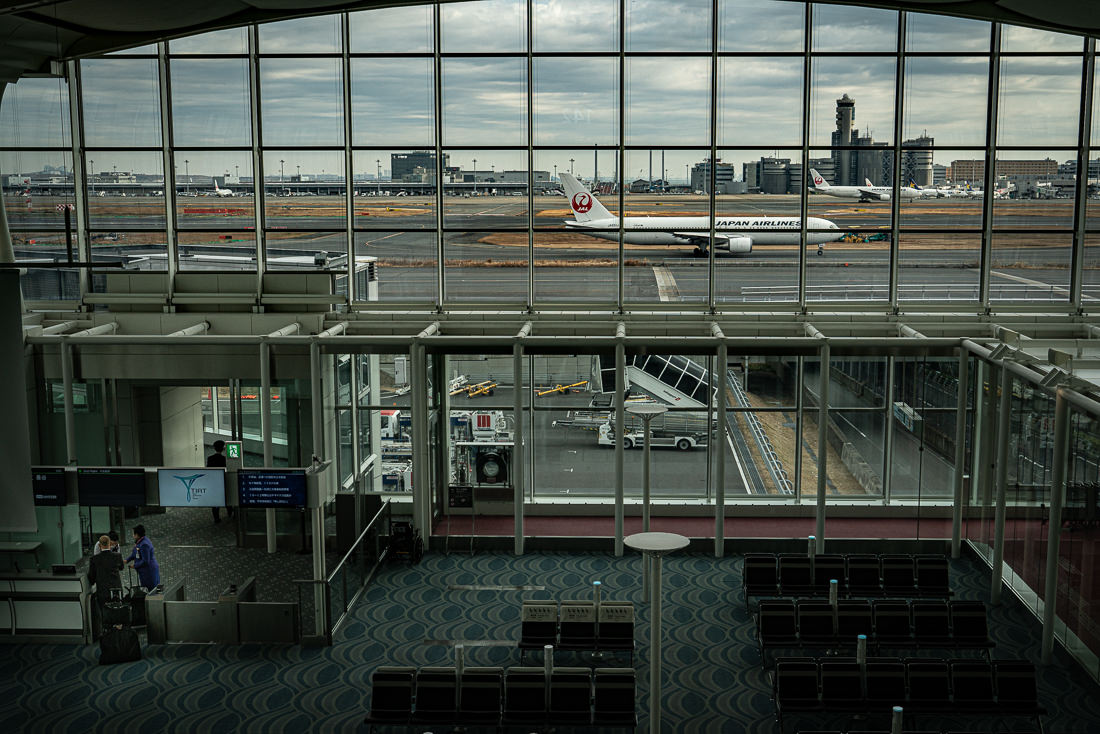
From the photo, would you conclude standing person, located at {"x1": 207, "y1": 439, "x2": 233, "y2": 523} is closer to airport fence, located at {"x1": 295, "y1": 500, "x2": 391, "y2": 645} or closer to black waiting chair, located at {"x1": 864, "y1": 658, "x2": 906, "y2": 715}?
airport fence, located at {"x1": 295, "y1": 500, "x2": 391, "y2": 645}

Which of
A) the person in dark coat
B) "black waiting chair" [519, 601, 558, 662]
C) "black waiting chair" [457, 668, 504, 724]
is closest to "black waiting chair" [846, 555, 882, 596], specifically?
"black waiting chair" [519, 601, 558, 662]

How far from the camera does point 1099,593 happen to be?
1145 centimetres

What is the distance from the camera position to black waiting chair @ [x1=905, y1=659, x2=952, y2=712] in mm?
10344

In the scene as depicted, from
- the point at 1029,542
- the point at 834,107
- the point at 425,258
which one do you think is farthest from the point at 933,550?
the point at 425,258

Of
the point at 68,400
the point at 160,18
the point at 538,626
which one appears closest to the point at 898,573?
the point at 538,626

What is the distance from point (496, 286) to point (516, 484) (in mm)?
3845

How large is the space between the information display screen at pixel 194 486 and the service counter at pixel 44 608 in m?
1.60

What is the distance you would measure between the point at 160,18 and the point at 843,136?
10993mm

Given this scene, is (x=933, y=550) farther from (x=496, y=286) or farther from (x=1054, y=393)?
(x=496, y=286)

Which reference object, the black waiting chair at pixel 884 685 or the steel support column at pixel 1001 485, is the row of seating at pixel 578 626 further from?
the steel support column at pixel 1001 485

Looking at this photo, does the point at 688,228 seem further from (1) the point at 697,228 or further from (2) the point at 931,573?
(2) the point at 931,573

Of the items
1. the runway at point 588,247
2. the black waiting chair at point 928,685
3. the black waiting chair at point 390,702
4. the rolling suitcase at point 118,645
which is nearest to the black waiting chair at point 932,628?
the black waiting chair at point 928,685

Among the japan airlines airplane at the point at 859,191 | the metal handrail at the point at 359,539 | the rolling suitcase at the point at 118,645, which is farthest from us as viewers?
the japan airlines airplane at the point at 859,191

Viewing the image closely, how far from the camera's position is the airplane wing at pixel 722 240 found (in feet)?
58.3
